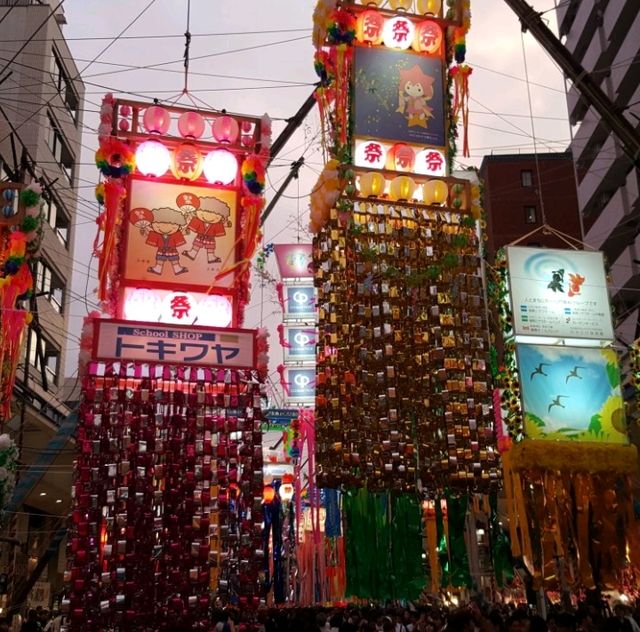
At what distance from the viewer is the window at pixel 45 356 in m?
21.2

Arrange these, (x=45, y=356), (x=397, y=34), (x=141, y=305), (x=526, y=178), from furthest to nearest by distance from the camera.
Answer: (x=526, y=178), (x=45, y=356), (x=397, y=34), (x=141, y=305)

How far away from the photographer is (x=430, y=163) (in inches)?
491

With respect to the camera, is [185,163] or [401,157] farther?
[185,163]

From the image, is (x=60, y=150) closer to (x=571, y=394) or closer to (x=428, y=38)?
(x=428, y=38)

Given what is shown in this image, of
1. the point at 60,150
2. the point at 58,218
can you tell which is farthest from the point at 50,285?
the point at 60,150

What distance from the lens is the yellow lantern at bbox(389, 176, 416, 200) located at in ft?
39.4

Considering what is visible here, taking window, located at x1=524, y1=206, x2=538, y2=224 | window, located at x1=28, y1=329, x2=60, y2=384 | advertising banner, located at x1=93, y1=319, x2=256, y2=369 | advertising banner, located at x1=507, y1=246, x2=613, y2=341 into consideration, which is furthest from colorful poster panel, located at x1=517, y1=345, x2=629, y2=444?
window, located at x1=524, y1=206, x2=538, y2=224

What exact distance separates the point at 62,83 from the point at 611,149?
17541 millimetres

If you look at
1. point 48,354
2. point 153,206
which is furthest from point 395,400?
point 48,354

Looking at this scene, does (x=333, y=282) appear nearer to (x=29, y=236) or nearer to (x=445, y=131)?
(x=445, y=131)

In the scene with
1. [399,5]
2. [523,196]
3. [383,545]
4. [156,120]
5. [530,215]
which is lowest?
[383,545]

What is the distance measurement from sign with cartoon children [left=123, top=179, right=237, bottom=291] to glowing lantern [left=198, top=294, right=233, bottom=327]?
0.67 feet

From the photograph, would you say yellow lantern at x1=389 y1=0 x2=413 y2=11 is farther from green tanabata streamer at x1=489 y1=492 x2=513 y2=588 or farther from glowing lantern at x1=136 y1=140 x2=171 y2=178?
green tanabata streamer at x1=489 y1=492 x2=513 y2=588

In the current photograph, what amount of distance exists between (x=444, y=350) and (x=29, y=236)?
573cm
